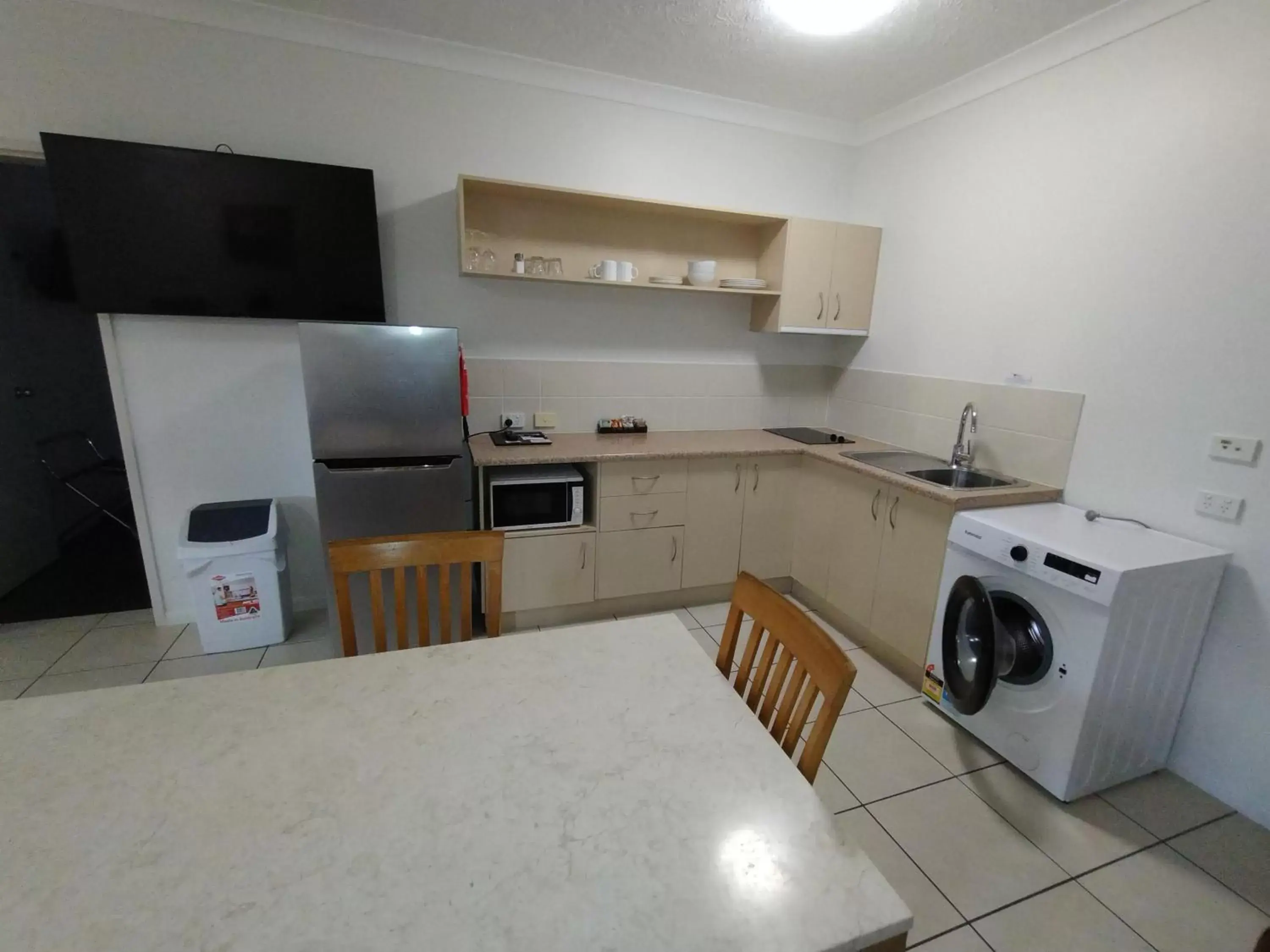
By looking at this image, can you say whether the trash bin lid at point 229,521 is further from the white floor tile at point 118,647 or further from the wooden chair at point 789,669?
the wooden chair at point 789,669

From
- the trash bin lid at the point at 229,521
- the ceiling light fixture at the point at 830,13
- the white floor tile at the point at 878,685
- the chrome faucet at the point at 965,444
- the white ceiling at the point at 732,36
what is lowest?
the white floor tile at the point at 878,685

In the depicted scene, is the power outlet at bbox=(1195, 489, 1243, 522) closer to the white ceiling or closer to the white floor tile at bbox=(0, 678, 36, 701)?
the white ceiling

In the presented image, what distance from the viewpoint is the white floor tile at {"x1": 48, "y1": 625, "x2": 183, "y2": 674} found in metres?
2.33

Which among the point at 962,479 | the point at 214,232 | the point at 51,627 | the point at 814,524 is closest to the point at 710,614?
the point at 814,524

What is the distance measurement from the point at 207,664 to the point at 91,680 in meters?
0.38

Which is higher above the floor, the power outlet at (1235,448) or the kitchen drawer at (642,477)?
the power outlet at (1235,448)

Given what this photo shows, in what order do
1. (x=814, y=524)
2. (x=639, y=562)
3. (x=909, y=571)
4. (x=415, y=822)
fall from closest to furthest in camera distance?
(x=415, y=822) < (x=909, y=571) < (x=639, y=562) < (x=814, y=524)

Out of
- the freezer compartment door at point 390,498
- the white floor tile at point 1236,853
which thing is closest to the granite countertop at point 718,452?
the freezer compartment door at point 390,498

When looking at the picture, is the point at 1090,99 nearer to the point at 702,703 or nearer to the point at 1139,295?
the point at 1139,295

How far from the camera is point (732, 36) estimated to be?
2.25 meters

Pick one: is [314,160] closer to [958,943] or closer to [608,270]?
[608,270]

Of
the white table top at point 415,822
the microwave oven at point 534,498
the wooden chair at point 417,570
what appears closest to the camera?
the white table top at point 415,822

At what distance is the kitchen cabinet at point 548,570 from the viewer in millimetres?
2576

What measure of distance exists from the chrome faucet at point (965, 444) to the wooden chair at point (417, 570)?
218 centimetres
